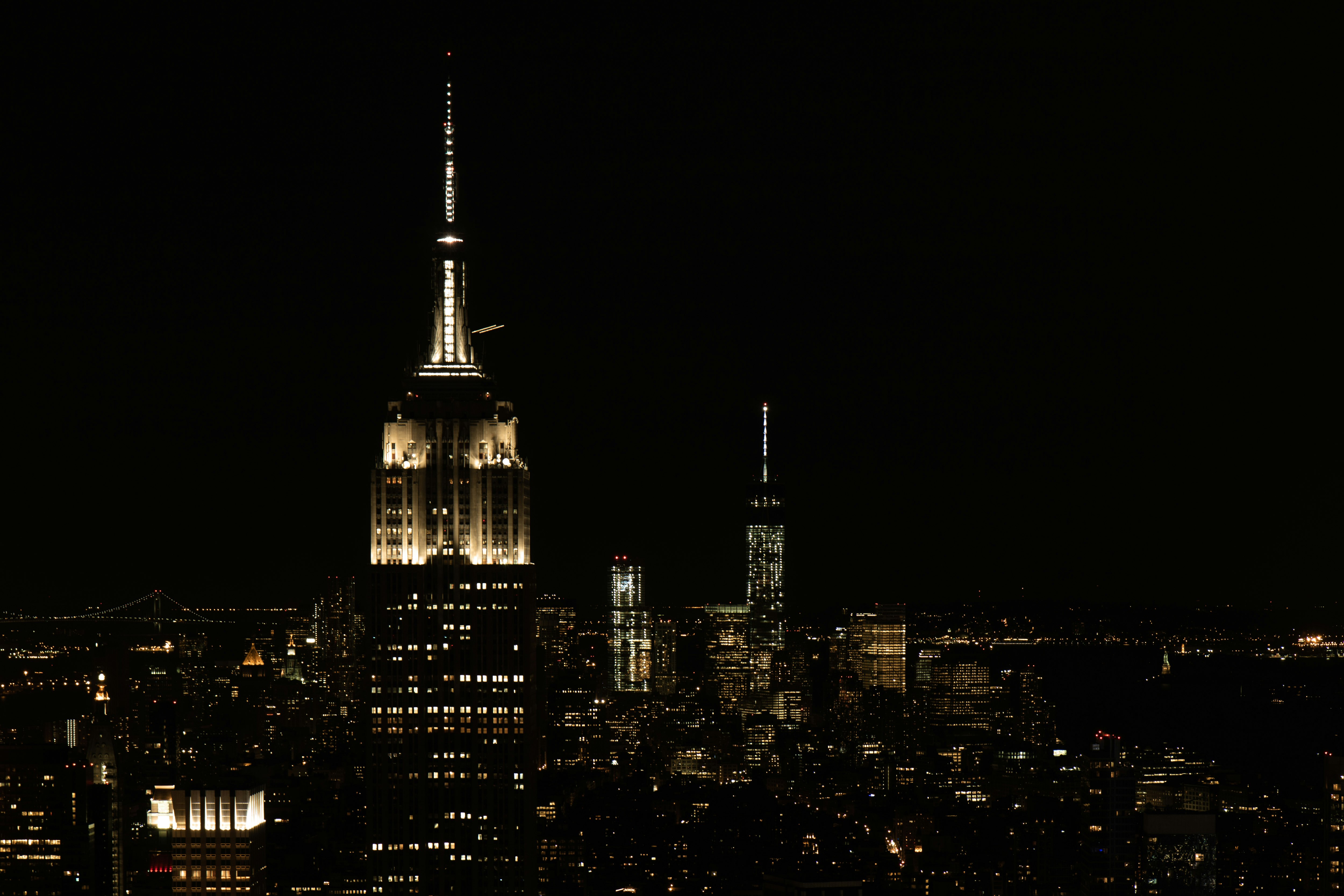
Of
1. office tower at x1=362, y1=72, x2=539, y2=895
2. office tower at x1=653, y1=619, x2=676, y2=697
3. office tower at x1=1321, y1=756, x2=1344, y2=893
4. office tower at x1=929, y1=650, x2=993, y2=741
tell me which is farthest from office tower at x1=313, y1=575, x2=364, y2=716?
office tower at x1=929, y1=650, x2=993, y2=741

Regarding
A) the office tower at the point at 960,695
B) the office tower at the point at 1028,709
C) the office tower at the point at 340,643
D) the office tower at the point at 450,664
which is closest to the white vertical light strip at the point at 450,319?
the office tower at the point at 450,664

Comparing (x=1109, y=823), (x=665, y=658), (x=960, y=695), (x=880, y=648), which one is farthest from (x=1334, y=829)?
(x=665, y=658)

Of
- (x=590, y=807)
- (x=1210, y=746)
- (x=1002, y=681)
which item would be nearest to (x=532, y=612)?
(x=590, y=807)

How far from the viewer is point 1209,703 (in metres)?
45.7

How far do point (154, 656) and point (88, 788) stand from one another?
27.8ft

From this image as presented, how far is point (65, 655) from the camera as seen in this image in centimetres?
3497

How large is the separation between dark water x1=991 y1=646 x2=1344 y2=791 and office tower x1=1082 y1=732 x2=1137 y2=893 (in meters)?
2.31

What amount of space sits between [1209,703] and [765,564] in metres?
11.1

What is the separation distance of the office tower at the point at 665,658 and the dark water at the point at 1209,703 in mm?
7405

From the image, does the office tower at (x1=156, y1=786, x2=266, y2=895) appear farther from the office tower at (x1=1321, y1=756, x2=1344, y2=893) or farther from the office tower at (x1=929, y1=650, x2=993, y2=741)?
the office tower at (x1=929, y1=650, x2=993, y2=741)

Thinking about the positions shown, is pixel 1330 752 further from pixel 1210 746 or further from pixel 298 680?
pixel 298 680

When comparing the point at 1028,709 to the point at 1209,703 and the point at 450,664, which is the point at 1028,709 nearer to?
the point at 1209,703

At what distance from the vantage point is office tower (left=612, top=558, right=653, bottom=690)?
3497 cm

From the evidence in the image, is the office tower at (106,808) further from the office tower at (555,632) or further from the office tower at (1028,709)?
the office tower at (1028,709)
